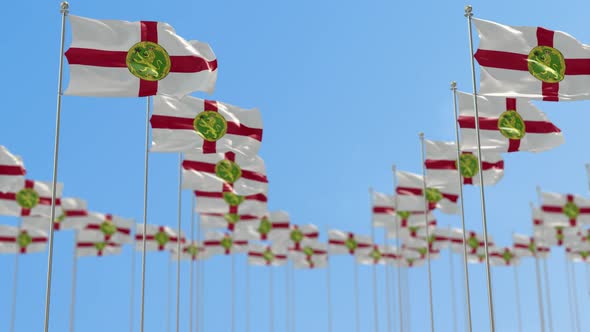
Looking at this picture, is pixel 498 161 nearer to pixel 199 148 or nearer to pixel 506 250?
pixel 199 148

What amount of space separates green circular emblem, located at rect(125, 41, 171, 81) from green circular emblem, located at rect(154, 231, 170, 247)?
77.1 feet

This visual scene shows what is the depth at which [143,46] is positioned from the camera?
15.6 metres

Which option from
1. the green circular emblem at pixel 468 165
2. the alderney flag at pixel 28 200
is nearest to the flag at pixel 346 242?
the alderney flag at pixel 28 200

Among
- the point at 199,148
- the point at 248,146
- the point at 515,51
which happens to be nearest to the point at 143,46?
the point at 199,148

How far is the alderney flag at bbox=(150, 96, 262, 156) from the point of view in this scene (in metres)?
18.6

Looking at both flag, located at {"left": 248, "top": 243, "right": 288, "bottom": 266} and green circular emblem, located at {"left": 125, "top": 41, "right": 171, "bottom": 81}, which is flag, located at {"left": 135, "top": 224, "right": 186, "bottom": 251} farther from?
green circular emblem, located at {"left": 125, "top": 41, "right": 171, "bottom": 81}

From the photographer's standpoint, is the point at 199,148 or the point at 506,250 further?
the point at 506,250

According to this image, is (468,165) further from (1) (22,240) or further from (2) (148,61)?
(1) (22,240)

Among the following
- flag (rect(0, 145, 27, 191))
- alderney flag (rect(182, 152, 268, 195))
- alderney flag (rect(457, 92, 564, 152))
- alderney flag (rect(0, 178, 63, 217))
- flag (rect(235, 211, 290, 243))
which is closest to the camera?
alderney flag (rect(457, 92, 564, 152))

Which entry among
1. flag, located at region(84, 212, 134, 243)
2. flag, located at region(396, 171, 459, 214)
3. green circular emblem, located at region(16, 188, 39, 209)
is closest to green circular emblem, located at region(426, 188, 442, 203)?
flag, located at region(396, 171, 459, 214)

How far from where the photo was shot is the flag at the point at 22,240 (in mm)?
35000

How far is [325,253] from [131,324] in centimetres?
1054

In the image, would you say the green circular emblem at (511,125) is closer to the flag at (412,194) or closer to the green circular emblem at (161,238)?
the flag at (412,194)

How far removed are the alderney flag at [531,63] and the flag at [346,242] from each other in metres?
25.4
